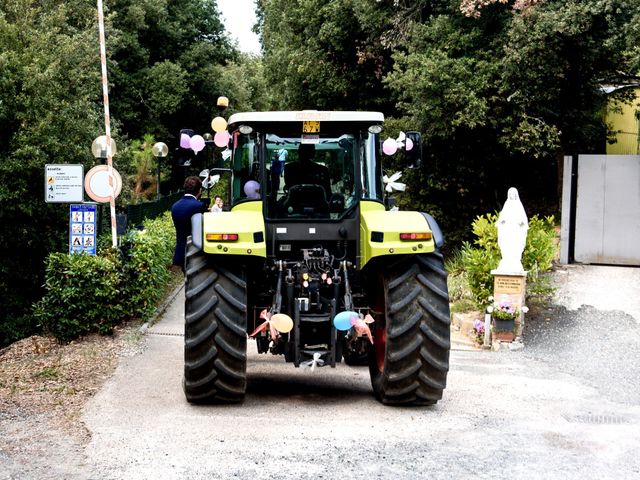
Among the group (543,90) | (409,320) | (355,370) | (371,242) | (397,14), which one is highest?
(397,14)

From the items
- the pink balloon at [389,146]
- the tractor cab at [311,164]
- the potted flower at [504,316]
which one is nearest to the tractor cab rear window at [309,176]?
the tractor cab at [311,164]

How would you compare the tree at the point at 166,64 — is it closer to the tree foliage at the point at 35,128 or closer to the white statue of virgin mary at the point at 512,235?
the tree foliage at the point at 35,128

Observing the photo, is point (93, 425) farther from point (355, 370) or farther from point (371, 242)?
point (355, 370)

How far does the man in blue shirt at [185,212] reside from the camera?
12.1 meters

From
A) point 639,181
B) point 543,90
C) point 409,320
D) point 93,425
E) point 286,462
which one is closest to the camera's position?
point 286,462

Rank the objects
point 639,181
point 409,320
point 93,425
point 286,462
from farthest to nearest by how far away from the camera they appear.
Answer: point 639,181 → point 409,320 → point 93,425 → point 286,462

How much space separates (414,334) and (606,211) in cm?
1015

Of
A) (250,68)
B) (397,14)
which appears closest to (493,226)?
(397,14)

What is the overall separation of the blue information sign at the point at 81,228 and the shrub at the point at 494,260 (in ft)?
18.7

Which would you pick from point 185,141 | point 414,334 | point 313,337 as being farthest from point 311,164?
point 414,334

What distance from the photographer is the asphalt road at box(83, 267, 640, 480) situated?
6715mm

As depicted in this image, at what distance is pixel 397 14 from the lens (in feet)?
83.6

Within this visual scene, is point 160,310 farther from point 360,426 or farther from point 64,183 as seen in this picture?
point 360,426

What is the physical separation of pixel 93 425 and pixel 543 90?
51.4ft
